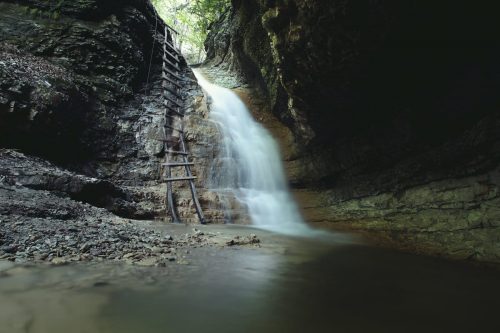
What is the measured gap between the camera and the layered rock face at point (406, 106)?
4.67 meters

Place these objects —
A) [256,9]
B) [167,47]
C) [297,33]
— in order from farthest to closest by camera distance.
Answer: [167,47] → [256,9] → [297,33]

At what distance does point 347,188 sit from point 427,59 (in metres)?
4.01

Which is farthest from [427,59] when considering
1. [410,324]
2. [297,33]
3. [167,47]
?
[167,47]

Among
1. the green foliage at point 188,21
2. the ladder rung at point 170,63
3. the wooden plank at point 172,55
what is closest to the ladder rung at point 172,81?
the ladder rung at point 170,63

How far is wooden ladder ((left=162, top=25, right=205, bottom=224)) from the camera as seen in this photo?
794 centimetres

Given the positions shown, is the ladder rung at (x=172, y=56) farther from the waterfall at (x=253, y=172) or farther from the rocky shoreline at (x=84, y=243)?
the rocky shoreline at (x=84, y=243)

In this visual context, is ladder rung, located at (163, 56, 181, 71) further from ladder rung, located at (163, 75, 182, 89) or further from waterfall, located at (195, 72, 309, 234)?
waterfall, located at (195, 72, 309, 234)

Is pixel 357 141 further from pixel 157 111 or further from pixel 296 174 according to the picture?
pixel 157 111

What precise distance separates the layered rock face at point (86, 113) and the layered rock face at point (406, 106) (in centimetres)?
395

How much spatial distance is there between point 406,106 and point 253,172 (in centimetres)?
502

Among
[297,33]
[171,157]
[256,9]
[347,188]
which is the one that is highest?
[256,9]

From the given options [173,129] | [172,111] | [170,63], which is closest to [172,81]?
[170,63]

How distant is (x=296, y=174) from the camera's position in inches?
389

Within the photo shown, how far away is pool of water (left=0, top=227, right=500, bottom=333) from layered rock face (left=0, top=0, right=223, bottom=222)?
2.78 metres
